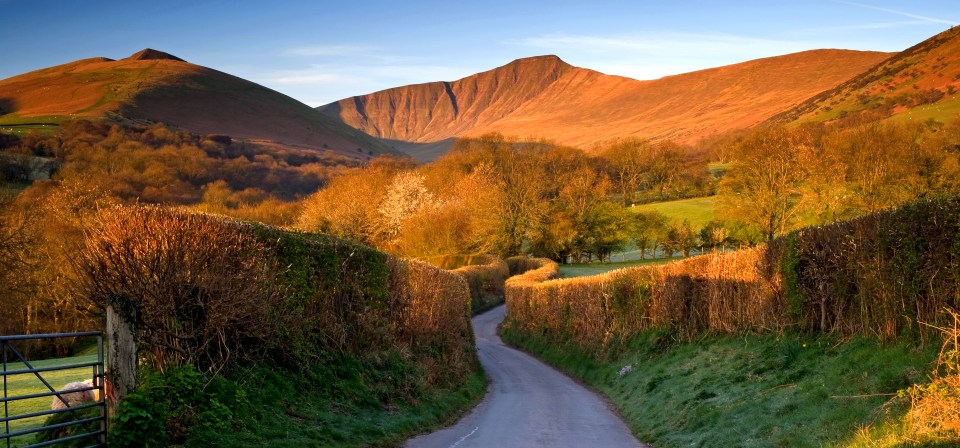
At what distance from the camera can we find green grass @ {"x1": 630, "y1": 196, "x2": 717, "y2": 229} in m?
82.2

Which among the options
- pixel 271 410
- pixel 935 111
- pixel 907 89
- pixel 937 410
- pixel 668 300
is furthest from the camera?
pixel 907 89

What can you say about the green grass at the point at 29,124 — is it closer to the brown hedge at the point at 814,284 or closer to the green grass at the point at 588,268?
the green grass at the point at 588,268

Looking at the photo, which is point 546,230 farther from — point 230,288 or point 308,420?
point 230,288

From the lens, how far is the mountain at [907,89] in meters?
111

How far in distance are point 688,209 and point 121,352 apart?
83.7 metres

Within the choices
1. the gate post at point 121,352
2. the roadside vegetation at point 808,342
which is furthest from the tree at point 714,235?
the gate post at point 121,352

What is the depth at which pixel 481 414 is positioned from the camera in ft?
63.6

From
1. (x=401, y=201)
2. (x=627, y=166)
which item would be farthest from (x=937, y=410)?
(x=627, y=166)

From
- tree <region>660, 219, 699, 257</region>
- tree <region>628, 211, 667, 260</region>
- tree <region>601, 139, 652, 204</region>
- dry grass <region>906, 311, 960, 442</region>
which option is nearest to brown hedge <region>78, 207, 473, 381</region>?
dry grass <region>906, 311, 960, 442</region>

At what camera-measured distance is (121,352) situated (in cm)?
1030

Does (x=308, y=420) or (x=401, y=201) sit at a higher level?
(x=401, y=201)

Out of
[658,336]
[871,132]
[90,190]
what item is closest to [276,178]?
[90,190]

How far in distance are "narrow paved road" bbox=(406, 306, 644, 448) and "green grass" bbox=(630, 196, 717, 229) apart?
5657cm

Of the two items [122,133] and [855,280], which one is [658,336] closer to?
[855,280]
